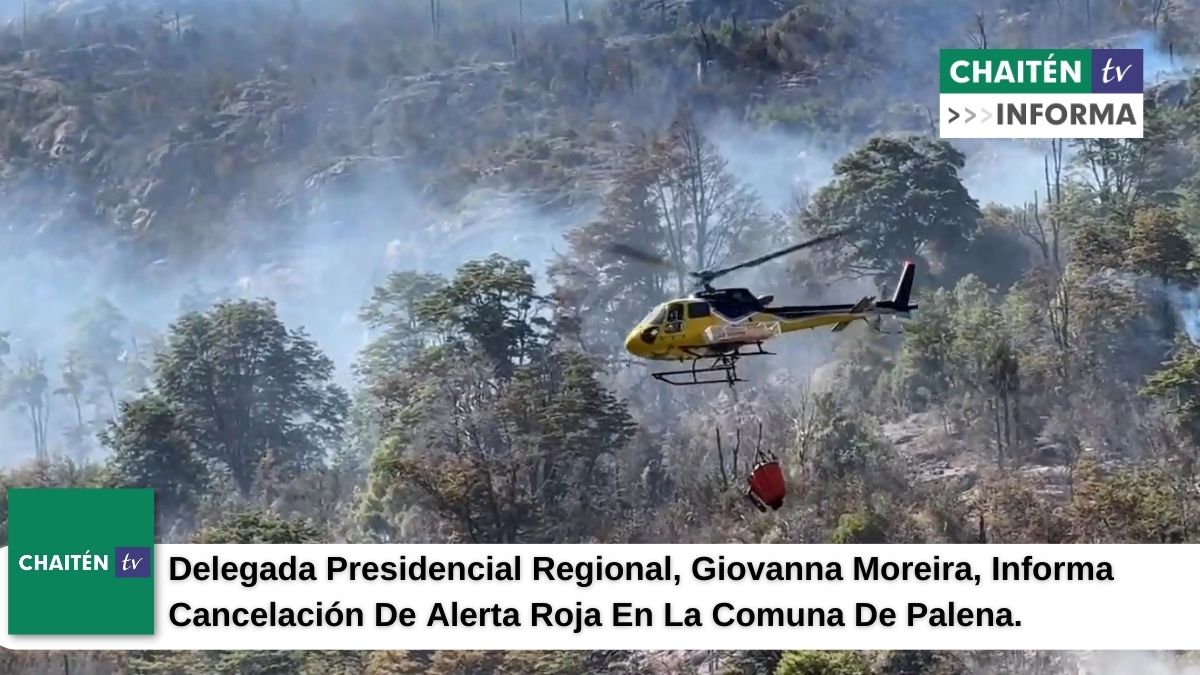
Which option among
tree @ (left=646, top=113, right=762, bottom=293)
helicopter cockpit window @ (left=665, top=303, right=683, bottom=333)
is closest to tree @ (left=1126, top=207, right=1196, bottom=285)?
tree @ (left=646, top=113, right=762, bottom=293)

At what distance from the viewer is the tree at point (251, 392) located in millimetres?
8305

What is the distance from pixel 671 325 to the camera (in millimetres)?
6910

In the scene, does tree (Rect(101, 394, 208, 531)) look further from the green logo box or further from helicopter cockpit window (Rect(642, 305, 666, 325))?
the green logo box

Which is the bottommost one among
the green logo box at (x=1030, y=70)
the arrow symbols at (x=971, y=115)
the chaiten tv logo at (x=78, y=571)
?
the chaiten tv logo at (x=78, y=571)

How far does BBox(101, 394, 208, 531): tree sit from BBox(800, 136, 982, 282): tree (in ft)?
12.6

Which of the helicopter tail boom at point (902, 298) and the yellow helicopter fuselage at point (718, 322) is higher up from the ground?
the helicopter tail boom at point (902, 298)

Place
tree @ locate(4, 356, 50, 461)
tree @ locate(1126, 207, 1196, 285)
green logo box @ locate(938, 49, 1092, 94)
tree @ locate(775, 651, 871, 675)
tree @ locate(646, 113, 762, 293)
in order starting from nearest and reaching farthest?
1. tree @ locate(775, 651, 871, 675)
2. green logo box @ locate(938, 49, 1092, 94)
3. tree @ locate(1126, 207, 1196, 285)
4. tree @ locate(646, 113, 762, 293)
5. tree @ locate(4, 356, 50, 461)

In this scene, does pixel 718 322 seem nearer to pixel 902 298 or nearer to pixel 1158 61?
pixel 902 298

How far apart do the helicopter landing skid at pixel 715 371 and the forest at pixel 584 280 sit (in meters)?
0.14

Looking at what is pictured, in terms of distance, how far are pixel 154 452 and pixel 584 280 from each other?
8.89ft

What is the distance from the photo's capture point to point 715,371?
806cm

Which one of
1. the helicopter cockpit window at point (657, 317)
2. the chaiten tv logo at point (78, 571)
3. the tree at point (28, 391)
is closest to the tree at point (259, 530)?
the chaiten tv logo at point (78, 571)

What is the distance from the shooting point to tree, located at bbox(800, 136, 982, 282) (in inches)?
324

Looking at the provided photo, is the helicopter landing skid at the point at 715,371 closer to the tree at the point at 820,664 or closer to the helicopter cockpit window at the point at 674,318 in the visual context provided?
the helicopter cockpit window at the point at 674,318
